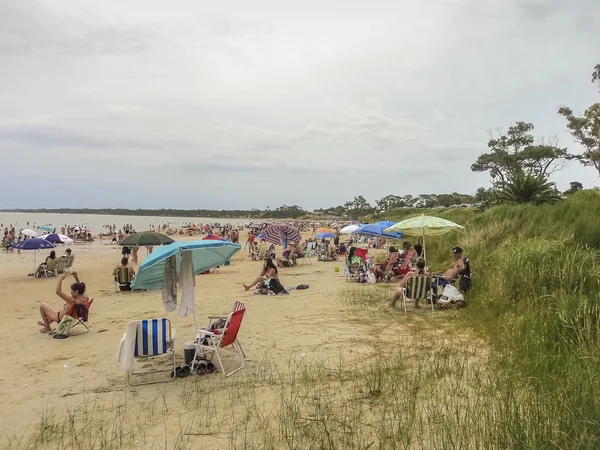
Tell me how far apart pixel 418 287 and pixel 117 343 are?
17.5ft

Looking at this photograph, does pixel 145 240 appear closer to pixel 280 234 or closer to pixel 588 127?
pixel 280 234

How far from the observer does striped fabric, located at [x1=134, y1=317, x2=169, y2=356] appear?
4.72 meters

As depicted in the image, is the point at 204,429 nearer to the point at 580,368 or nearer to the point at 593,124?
the point at 580,368

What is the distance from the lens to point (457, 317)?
7.01 m

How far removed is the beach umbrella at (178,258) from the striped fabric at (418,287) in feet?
11.9

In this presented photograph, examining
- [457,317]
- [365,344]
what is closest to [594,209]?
[457,317]

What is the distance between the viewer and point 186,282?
5441 millimetres

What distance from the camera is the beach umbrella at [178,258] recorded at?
5008 millimetres

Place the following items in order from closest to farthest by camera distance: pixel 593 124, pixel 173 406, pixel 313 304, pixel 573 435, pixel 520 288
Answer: pixel 573 435 → pixel 173 406 → pixel 520 288 → pixel 313 304 → pixel 593 124

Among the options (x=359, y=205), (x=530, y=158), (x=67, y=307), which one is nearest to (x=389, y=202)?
(x=359, y=205)

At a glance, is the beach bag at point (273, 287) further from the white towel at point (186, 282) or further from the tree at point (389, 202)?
the tree at point (389, 202)

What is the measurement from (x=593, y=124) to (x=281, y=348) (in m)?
29.9

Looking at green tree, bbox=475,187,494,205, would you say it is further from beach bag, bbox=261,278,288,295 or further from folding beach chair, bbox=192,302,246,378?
folding beach chair, bbox=192,302,246,378

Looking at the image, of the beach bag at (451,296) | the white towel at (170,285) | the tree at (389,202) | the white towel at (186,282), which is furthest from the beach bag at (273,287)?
the tree at (389,202)
